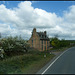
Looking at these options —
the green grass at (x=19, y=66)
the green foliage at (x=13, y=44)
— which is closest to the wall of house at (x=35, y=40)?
the green foliage at (x=13, y=44)

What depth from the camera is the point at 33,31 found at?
59188 mm

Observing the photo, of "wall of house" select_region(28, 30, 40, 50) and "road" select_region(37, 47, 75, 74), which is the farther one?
"wall of house" select_region(28, 30, 40, 50)

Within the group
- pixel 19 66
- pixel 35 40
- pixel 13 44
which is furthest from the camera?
pixel 35 40

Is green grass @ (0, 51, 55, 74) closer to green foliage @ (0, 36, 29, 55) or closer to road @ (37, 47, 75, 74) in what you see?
road @ (37, 47, 75, 74)

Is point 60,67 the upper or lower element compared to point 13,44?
lower

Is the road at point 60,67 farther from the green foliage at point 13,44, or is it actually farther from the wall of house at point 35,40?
the wall of house at point 35,40

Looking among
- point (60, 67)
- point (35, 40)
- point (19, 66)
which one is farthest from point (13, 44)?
point (35, 40)

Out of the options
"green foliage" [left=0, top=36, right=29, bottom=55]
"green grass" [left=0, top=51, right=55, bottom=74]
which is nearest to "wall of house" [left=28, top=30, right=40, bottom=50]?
"green foliage" [left=0, top=36, right=29, bottom=55]

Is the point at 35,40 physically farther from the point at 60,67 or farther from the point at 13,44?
the point at 60,67

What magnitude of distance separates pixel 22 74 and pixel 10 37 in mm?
18249

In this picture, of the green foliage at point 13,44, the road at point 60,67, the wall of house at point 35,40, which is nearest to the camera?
the road at point 60,67

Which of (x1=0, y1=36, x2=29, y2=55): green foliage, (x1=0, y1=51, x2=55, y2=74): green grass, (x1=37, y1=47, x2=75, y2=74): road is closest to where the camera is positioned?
(x1=0, y1=51, x2=55, y2=74): green grass

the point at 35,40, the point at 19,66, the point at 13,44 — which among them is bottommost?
the point at 19,66

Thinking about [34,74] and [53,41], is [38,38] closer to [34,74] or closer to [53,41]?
[53,41]
